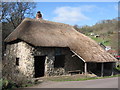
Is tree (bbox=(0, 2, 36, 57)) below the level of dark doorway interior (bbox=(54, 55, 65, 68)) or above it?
above

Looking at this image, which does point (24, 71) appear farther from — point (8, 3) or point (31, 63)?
point (8, 3)

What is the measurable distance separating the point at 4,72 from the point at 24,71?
14.6 feet

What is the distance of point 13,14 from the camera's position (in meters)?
28.6

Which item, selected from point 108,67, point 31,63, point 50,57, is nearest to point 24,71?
point 31,63

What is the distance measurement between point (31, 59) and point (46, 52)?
1653 millimetres

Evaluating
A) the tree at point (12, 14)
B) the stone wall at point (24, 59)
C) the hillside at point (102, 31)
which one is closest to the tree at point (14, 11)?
the tree at point (12, 14)

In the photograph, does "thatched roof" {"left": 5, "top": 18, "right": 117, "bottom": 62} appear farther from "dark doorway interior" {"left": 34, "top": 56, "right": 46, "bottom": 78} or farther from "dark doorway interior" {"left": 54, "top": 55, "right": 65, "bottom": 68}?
"dark doorway interior" {"left": 34, "top": 56, "right": 46, "bottom": 78}

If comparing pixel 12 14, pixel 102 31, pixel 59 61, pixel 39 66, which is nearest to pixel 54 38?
pixel 59 61

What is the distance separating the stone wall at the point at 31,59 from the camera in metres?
15.5

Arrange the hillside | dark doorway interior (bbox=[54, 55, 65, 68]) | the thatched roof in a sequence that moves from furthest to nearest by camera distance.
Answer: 1. the hillside
2. dark doorway interior (bbox=[54, 55, 65, 68])
3. the thatched roof

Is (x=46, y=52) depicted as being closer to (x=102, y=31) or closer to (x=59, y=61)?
(x=59, y=61)

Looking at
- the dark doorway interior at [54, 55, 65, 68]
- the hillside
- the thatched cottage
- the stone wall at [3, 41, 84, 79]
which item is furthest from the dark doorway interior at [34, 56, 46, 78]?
the hillside

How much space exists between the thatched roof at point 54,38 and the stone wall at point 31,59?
2.01 feet

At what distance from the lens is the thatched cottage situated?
15586 millimetres
